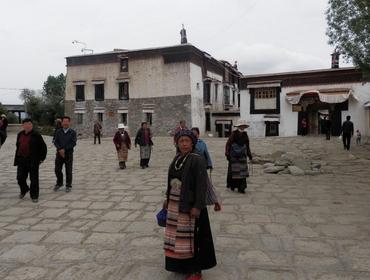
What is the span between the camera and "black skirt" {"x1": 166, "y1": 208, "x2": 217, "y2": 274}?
394 cm

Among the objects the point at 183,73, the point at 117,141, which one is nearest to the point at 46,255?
the point at 117,141

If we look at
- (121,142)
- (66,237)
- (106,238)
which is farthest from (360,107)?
(66,237)

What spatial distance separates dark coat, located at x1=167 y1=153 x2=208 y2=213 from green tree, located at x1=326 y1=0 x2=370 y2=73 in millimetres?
10450

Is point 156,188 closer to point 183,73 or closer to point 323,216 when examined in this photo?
point 323,216

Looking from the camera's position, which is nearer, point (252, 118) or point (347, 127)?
point (347, 127)

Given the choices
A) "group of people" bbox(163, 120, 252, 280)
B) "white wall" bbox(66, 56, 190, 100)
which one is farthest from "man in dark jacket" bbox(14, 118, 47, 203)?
"white wall" bbox(66, 56, 190, 100)

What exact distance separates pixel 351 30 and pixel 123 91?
24.8m

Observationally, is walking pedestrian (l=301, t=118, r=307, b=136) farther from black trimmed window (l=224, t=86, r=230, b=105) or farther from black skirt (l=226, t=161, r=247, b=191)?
black skirt (l=226, t=161, r=247, b=191)

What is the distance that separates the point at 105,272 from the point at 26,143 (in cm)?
457

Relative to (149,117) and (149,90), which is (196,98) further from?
(149,117)

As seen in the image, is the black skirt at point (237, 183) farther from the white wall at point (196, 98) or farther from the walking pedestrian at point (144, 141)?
the white wall at point (196, 98)

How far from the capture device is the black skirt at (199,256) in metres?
3.94

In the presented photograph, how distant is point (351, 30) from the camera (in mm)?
13828

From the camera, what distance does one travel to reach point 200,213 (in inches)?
157
